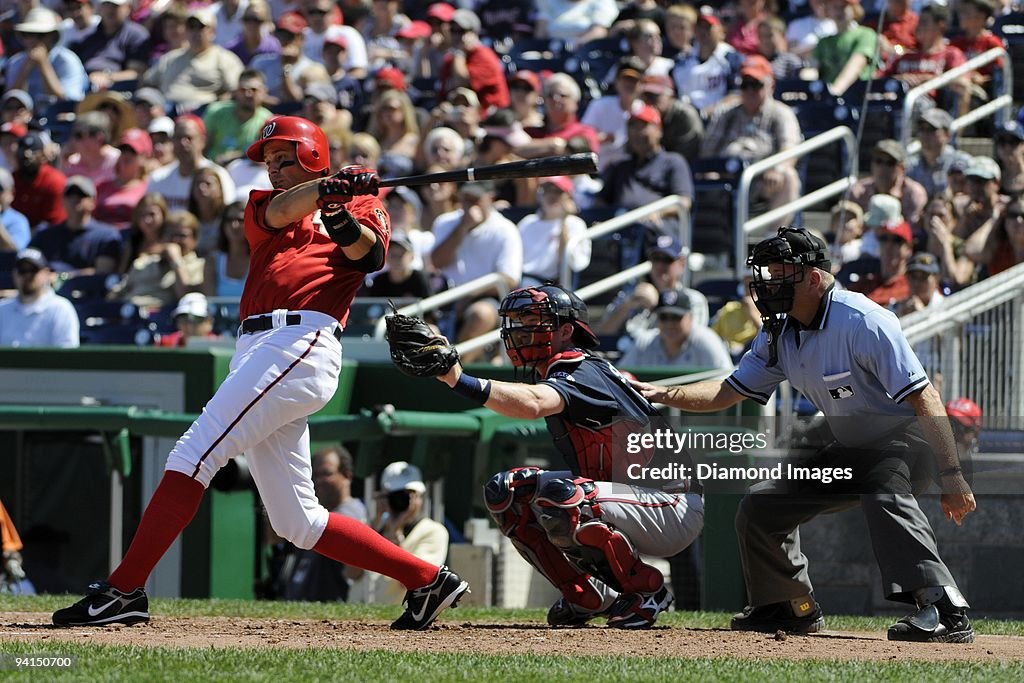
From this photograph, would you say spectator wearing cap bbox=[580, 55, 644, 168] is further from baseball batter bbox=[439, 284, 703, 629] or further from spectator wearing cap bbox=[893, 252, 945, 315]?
baseball batter bbox=[439, 284, 703, 629]

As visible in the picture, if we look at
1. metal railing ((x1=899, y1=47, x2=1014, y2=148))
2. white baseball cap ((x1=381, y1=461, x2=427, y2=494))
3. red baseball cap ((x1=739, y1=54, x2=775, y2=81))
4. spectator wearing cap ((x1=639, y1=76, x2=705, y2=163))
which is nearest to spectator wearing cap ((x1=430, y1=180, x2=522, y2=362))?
spectator wearing cap ((x1=639, y1=76, x2=705, y2=163))

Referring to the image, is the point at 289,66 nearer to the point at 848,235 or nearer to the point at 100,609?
the point at 848,235

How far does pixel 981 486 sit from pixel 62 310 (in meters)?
5.93

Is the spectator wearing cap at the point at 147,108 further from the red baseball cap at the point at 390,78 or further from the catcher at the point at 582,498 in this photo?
the catcher at the point at 582,498

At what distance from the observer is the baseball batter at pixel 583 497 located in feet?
19.5

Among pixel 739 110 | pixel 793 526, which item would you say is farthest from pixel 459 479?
pixel 739 110

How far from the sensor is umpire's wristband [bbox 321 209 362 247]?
Result: 5.51 m

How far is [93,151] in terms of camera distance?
1419cm

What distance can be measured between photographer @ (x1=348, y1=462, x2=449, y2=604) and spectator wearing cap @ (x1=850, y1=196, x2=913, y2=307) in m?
2.88

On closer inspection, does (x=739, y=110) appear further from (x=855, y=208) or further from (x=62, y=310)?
(x=62, y=310)

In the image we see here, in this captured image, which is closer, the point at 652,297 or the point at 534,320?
the point at 534,320

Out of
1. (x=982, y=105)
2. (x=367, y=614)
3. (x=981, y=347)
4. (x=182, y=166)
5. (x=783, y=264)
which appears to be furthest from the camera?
(x=182, y=166)

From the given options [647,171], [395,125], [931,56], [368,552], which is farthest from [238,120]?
[368,552]

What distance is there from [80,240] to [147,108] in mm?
→ 2011
